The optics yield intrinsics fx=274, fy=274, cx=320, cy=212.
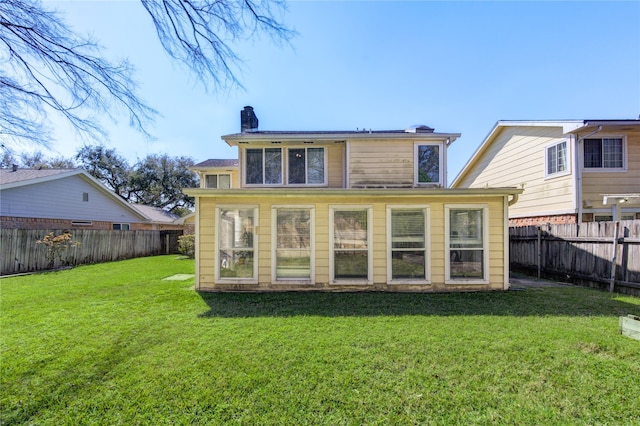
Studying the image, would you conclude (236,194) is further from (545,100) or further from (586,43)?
Result: (545,100)

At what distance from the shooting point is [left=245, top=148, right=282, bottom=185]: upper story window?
959 cm

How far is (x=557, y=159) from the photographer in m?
9.55

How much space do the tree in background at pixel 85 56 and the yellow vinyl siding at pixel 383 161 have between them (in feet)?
19.7

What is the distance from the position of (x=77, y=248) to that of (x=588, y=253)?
18161 millimetres

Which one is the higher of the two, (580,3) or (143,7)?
(580,3)

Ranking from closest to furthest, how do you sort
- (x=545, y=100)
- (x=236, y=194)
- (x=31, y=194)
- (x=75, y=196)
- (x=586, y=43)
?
(x=236, y=194)
(x=586, y=43)
(x=545, y=100)
(x=31, y=194)
(x=75, y=196)

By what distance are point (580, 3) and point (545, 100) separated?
16.0 feet

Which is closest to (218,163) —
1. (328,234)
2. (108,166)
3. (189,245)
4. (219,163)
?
(219,163)

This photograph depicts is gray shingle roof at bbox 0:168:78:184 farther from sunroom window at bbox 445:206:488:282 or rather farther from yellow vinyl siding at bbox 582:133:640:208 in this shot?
yellow vinyl siding at bbox 582:133:640:208

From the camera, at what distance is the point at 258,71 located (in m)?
4.23

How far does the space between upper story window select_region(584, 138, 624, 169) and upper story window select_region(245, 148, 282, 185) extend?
10124mm

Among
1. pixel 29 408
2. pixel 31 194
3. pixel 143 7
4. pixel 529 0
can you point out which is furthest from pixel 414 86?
pixel 31 194

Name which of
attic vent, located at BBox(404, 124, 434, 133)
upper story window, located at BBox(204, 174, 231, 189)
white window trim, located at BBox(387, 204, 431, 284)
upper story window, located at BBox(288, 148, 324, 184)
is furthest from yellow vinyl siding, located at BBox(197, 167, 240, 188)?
white window trim, located at BBox(387, 204, 431, 284)

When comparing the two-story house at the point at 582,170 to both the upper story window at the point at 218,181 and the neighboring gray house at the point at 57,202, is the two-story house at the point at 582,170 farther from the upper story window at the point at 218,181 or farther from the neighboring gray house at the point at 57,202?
the neighboring gray house at the point at 57,202
